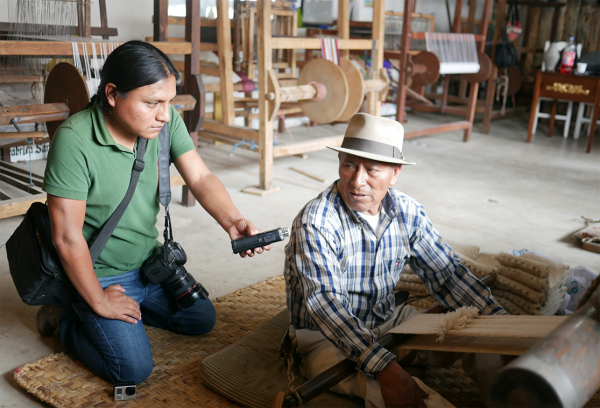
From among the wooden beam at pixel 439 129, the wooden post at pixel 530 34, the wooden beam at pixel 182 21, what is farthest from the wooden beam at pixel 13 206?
the wooden post at pixel 530 34

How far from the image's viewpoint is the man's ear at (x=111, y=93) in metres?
1.66

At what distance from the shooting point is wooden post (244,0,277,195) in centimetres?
379

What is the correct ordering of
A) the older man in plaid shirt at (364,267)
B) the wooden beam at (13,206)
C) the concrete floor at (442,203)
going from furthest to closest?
the wooden beam at (13,206) → the concrete floor at (442,203) → the older man in plaid shirt at (364,267)

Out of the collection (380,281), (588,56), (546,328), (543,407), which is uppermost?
(588,56)

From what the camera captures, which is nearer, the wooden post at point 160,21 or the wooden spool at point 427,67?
the wooden post at point 160,21

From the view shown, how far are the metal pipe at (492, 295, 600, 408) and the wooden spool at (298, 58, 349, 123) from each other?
367cm

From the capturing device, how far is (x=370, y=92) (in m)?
4.79

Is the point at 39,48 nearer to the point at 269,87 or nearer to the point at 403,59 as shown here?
the point at 269,87

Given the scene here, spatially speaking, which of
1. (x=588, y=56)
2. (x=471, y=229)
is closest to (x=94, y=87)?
(x=471, y=229)

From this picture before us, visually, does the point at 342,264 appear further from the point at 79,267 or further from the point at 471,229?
the point at 471,229

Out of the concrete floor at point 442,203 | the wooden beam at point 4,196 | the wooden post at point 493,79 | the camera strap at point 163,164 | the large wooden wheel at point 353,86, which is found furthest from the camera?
the wooden post at point 493,79

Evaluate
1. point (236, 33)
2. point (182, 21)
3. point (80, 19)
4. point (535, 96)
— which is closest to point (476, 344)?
point (80, 19)

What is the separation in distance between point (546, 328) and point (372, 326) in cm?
68

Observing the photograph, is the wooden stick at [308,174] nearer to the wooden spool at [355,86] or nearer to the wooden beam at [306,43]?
the wooden spool at [355,86]
